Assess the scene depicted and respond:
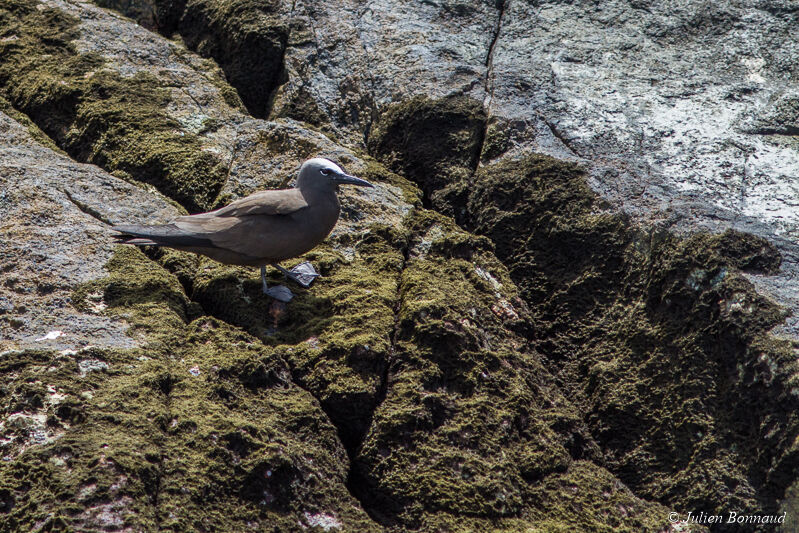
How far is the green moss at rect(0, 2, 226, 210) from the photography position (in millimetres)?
5988

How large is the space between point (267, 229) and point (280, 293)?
433 millimetres

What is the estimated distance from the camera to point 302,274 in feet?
17.1

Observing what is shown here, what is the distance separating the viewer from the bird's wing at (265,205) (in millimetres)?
5156

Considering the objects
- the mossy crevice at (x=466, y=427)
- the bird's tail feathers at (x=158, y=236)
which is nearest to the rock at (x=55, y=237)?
the bird's tail feathers at (x=158, y=236)

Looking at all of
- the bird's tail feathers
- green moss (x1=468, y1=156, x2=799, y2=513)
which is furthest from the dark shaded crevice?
the bird's tail feathers

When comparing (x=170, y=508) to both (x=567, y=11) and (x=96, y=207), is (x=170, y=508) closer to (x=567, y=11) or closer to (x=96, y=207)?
(x=96, y=207)

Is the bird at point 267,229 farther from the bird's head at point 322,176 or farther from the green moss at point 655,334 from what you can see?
the green moss at point 655,334

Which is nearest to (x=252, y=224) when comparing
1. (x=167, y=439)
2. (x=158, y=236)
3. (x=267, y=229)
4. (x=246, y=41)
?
(x=267, y=229)

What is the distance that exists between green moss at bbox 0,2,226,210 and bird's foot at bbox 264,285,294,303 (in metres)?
1.16

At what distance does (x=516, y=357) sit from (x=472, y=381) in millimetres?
458

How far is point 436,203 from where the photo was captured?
6.10m

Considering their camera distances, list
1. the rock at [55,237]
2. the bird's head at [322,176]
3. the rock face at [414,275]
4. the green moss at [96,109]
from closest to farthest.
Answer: the rock face at [414,275], the rock at [55,237], the bird's head at [322,176], the green moss at [96,109]

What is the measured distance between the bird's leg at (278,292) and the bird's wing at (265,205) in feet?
1.45

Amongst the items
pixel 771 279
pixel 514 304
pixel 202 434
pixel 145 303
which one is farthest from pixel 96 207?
pixel 771 279
